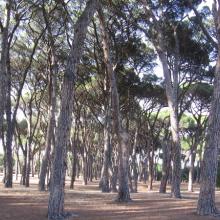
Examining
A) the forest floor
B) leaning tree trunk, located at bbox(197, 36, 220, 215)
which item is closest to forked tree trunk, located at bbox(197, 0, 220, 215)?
leaning tree trunk, located at bbox(197, 36, 220, 215)

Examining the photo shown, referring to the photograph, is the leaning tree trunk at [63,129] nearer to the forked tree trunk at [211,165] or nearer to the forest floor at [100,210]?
the forest floor at [100,210]


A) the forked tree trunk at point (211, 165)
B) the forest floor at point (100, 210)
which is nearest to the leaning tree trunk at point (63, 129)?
the forest floor at point (100, 210)

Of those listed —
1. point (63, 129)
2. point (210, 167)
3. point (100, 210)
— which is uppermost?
point (63, 129)

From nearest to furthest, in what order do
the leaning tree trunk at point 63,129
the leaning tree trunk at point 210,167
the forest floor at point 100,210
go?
the leaning tree trunk at point 63,129 < the forest floor at point 100,210 < the leaning tree trunk at point 210,167

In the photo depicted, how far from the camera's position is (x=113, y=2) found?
64.0 feet

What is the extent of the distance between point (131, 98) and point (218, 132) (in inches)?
559

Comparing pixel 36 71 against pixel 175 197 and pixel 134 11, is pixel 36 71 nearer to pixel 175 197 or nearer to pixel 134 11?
pixel 134 11

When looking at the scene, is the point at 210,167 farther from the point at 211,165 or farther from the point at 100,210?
the point at 100,210

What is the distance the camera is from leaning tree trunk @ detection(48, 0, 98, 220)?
34.8 ft

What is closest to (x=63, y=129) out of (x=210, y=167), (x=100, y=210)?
(x=100, y=210)

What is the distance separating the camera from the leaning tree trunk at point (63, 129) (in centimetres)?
1061

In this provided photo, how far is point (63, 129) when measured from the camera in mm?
10797

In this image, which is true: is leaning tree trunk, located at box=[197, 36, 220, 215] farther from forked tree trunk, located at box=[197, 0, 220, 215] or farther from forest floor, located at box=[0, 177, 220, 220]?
forest floor, located at box=[0, 177, 220, 220]

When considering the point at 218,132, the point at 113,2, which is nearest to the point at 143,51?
the point at 113,2
